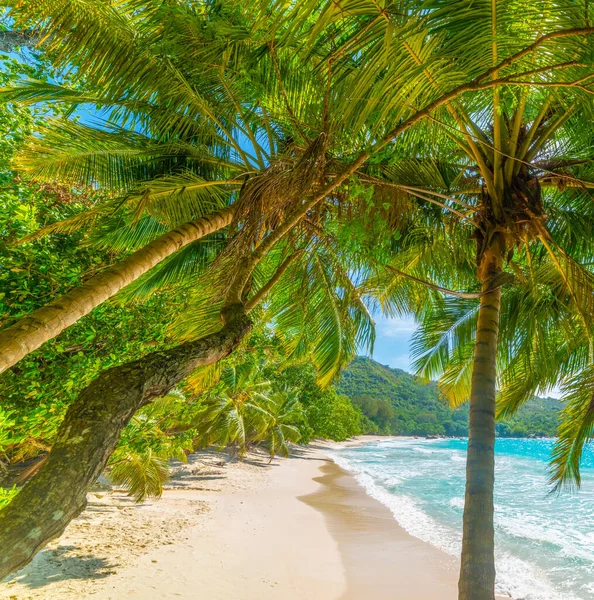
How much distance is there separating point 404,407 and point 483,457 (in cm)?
9050

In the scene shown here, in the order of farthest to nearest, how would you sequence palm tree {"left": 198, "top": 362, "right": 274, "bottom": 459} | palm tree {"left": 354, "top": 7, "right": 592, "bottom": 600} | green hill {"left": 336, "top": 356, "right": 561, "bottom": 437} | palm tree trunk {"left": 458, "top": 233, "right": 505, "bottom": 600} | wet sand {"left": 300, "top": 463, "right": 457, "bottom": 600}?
green hill {"left": 336, "top": 356, "right": 561, "bottom": 437}
palm tree {"left": 198, "top": 362, "right": 274, "bottom": 459}
wet sand {"left": 300, "top": 463, "right": 457, "bottom": 600}
palm tree trunk {"left": 458, "top": 233, "right": 505, "bottom": 600}
palm tree {"left": 354, "top": 7, "right": 592, "bottom": 600}

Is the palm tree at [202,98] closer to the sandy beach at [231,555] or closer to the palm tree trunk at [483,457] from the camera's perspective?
the palm tree trunk at [483,457]

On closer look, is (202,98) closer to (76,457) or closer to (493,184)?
(493,184)

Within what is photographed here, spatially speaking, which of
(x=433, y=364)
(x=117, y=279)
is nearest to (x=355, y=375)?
(x=433, y=364)

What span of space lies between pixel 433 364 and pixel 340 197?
4340 millimetres

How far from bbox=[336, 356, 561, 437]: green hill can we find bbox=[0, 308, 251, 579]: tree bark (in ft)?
238

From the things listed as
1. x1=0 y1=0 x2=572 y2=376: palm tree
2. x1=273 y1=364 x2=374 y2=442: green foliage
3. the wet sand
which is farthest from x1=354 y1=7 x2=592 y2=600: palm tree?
x1=273 y1=364 x2=374 y2=442: green foliage

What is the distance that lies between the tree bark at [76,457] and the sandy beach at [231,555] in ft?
15.7

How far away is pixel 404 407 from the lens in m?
88.4

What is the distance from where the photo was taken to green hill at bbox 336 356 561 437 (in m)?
78.2

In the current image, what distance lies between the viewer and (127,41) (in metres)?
3.17

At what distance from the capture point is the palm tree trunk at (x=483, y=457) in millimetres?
3025

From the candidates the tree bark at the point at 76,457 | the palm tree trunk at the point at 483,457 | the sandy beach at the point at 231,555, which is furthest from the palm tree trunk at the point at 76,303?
the sandy beach at the point at 231,555

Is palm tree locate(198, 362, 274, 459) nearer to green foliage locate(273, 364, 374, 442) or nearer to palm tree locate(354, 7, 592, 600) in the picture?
green foliage locate(273, 364, 374, 442)
